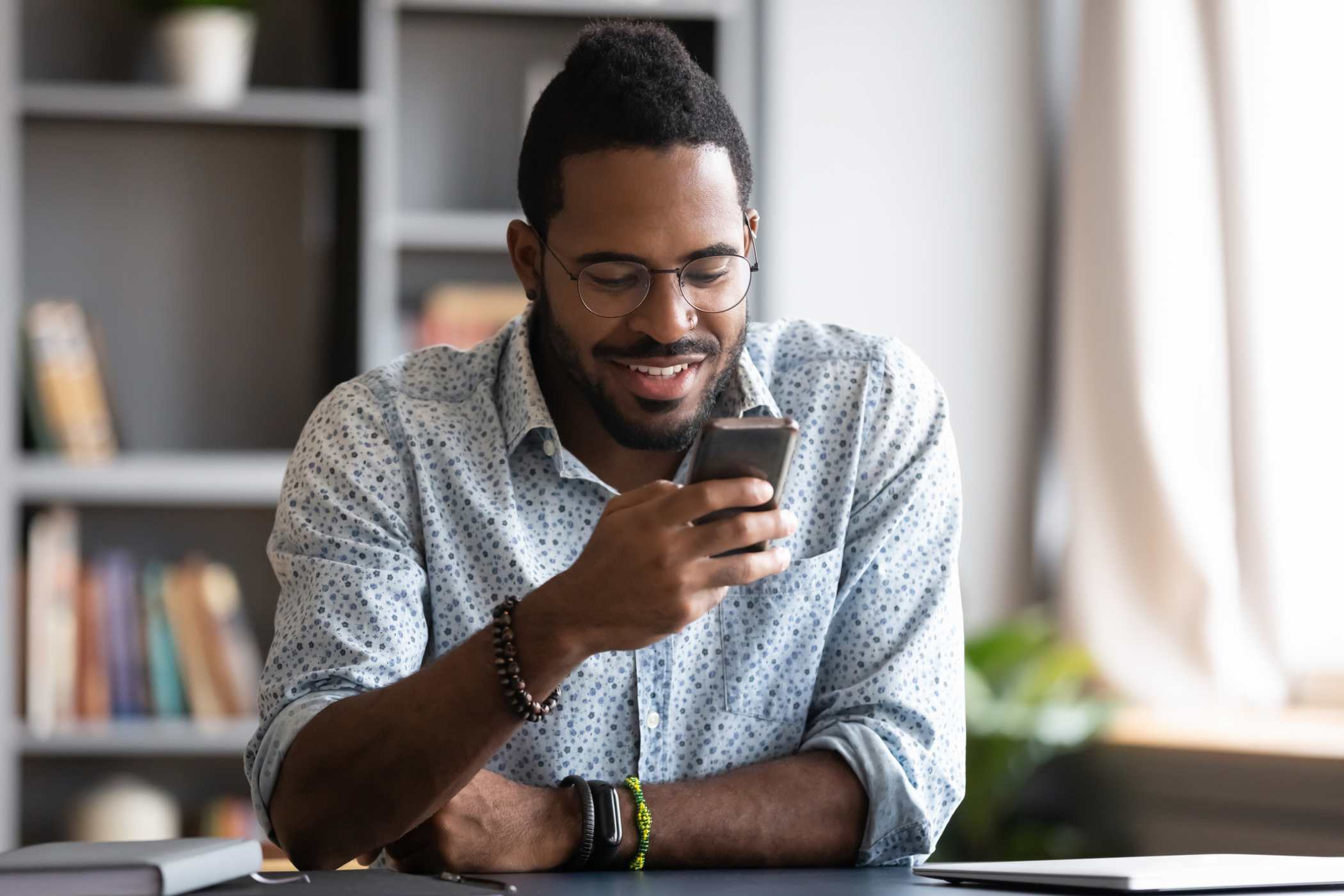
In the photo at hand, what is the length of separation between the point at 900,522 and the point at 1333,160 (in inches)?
60.7

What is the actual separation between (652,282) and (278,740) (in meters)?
0.51

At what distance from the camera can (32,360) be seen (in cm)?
274

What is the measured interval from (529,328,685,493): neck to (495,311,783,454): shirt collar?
0.07ft

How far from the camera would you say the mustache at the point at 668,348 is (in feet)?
4.63

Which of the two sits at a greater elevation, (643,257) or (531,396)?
(643,257)

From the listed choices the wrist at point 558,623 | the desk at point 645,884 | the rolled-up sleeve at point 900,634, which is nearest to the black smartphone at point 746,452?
the wrist at point 558,623

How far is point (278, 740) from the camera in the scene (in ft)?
4.29

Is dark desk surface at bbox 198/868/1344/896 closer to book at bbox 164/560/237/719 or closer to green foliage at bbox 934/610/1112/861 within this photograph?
green foliage at bbox 934/610/1112/861

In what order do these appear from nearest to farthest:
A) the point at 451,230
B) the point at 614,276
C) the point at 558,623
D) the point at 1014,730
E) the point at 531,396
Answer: the point at 558,623
the point at 614,276
the point at 531,396
the point at 1014,730
the point at 451,230

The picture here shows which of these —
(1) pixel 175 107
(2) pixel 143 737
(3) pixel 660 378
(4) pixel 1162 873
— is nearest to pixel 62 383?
(1) pixel 175 107

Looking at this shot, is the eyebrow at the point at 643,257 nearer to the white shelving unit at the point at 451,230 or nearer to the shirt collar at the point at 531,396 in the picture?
the shirt collar at the point at 531,396

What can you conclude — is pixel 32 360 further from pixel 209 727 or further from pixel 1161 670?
pixel 1161 670

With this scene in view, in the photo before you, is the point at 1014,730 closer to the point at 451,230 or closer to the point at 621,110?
the point at 451,230

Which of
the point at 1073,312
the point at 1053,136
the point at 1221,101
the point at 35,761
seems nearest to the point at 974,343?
the point at 1073,312
